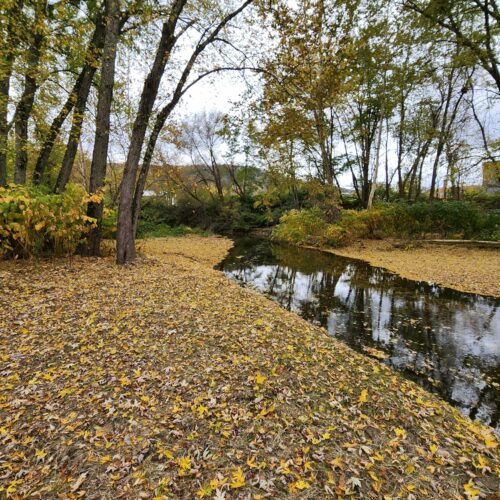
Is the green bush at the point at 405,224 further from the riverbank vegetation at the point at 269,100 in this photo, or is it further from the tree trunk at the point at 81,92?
the tree trunk at the point at 81,92

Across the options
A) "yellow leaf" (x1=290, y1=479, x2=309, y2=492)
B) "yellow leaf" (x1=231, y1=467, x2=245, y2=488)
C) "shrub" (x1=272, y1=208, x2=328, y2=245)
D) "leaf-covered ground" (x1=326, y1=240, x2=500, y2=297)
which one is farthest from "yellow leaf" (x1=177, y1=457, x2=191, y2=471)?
"shrub" (x1=272, y1=208, x2=328, y2=245)

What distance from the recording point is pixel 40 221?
19.4 feet

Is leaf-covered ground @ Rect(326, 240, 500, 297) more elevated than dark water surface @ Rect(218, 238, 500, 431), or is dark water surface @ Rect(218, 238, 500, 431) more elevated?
leaf-covered ground @ Rect(326, 240, 500, 297)

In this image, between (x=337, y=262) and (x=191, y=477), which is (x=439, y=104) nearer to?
(x=337, y=262)

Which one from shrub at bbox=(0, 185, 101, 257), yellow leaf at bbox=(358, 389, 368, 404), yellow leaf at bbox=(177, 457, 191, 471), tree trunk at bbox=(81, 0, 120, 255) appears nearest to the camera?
yellow leaf at bbox=(177, 457, 191, 471)

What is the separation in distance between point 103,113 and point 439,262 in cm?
1121

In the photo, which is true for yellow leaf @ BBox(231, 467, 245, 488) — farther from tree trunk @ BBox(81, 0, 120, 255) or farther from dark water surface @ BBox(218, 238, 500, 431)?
tree trunk @ BBox(81, 0, 120, 255)

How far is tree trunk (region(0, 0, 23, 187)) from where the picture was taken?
6.82 meters

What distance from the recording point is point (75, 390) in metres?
2.68

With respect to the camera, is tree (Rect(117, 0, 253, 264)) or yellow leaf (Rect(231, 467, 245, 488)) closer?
yellow leaf (Rect(231, 467, 245, 488))

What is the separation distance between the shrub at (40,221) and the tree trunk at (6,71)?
2.77 m

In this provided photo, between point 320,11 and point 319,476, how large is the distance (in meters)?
8.15

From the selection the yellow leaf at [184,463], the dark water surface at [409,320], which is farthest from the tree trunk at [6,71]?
the yellow leaf at [184,463]

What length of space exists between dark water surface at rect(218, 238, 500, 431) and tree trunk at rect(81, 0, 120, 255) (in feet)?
13.5
